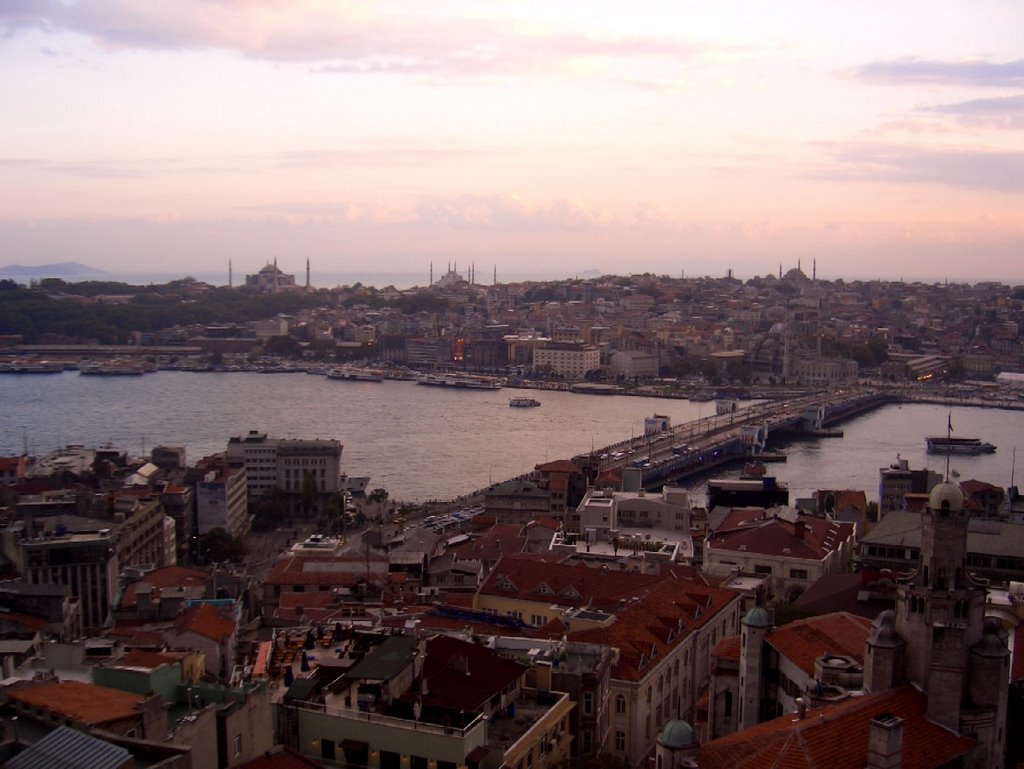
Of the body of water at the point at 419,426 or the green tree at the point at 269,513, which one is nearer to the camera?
the green tree at the point at 269,513

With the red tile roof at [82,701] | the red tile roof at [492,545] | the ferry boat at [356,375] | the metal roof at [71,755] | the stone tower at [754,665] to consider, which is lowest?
the ferry boat at [356,375]

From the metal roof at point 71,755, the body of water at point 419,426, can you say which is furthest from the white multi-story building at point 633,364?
the metal roof at point 71,755

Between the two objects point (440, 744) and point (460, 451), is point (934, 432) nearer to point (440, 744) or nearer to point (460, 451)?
point (460, 451)

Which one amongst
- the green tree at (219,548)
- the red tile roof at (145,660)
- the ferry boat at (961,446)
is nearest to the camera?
the red tile roof at (145,660)

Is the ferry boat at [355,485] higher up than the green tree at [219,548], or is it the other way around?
the green tree at [219,548]

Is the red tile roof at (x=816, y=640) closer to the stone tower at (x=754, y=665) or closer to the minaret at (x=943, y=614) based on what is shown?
the stone tower at (x=754, y=665)

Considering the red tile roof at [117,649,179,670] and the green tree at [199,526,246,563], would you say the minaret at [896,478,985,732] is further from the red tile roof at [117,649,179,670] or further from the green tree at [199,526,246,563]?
the green tree at [199,526,246,563]

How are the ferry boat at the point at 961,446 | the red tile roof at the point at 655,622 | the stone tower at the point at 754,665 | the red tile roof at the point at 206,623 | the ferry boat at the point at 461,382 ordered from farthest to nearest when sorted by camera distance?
1. the ferry boat at the point at 461,382
2. the ferry boat at the point at 961,446
3. the red tile roof at the point at 206,623
4. the red tile roof at the point at 655,622
5. the stone tower at the point at 754,665
